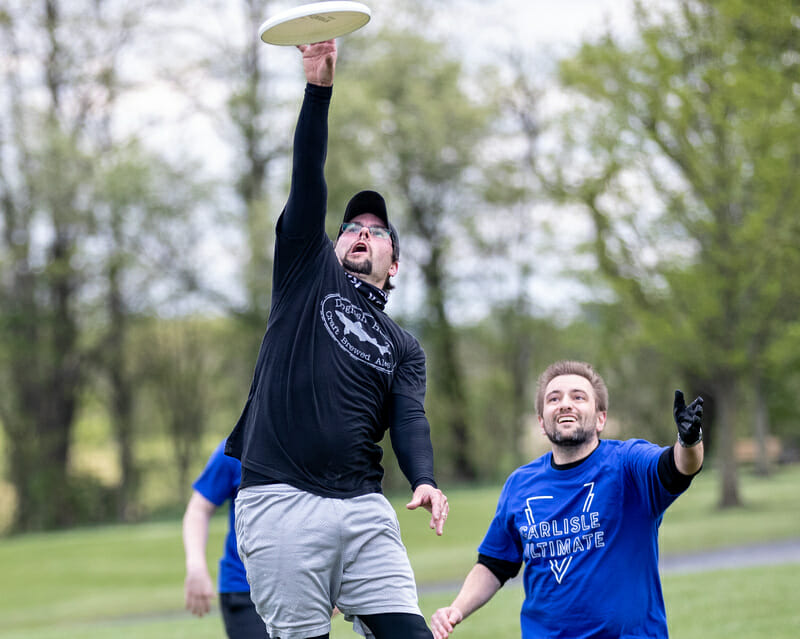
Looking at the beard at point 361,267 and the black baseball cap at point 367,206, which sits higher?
the black baseball cap at point 367,206

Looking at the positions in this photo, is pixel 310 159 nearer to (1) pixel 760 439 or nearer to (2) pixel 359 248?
(2) pixel 359 248

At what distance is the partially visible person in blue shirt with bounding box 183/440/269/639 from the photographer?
4902 mm

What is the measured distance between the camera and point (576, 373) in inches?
162

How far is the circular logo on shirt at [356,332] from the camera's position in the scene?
131 inches

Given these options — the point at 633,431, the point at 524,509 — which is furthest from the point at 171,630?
the point at 633,431

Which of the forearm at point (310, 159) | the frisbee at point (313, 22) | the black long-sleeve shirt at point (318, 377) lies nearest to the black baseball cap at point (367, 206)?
the black long-sleeve shirt at point (318, 377)

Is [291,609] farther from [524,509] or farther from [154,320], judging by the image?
[154,320]

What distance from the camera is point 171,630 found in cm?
1207

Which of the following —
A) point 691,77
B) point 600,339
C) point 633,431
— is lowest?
point 633,431

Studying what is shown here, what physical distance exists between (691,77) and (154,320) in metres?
18.9

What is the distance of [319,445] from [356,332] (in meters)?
0.41

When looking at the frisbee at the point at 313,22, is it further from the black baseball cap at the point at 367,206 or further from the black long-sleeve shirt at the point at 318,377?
the black baseball cap at the point at 367,206

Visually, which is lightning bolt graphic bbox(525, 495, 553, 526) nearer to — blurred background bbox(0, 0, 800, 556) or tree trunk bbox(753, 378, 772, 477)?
blurred background bbox(0, 0, 800, 556)

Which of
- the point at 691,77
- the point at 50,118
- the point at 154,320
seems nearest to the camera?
the point at 691,77
